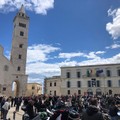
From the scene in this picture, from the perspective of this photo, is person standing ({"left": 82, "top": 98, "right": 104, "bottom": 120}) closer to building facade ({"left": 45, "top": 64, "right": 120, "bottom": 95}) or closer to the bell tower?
the bell tower

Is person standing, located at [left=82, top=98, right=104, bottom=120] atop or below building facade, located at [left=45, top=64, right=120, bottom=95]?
below

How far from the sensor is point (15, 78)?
44156 millimetres

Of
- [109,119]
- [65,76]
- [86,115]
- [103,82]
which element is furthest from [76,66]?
[86,115]

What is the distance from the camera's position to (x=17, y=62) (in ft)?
150

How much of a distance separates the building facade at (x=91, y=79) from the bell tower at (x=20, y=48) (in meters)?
13.0

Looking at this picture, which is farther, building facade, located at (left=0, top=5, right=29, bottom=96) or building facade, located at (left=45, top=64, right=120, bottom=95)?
building facade, located at (left=45, top=64, right=120, bottom=95)

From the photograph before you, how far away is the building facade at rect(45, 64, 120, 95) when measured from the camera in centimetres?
4941

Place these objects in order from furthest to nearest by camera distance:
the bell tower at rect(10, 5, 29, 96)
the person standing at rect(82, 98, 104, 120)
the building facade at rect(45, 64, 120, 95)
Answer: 1. the building facade at rect(45, 64, 120, 95)
2. the bell tower at rect(10, 5, 29, 96)
3. the person standing at rect(82, 98, 104, 120)

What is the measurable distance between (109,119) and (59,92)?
166ft

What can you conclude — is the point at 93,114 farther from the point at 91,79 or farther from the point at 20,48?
the point at 91,79

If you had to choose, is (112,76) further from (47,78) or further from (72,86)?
(47,78)

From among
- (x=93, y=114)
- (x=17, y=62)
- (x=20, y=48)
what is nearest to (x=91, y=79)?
(x=17, y=62)

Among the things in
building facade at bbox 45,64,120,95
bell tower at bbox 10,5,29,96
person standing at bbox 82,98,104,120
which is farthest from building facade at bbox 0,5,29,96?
person standing at bbox 82,98,104,120

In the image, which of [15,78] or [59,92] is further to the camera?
[59,92]
